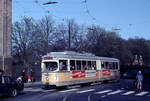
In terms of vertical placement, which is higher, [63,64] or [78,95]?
[63,64]

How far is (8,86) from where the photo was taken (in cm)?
1786

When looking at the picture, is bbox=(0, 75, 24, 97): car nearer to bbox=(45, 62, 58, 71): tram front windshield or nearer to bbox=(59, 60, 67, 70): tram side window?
bbox=(45, 62, 58, 71): tram front windshield

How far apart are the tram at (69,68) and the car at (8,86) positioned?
370cm

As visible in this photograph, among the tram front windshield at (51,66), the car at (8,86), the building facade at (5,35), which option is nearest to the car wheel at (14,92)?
the car at (8,86)

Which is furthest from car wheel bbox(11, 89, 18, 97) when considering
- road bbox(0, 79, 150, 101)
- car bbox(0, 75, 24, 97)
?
road bbox(0, 79, 150, 101)

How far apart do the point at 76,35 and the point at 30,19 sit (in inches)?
402

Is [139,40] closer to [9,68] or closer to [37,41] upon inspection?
[37,41]

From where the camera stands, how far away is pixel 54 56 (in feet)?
75.6

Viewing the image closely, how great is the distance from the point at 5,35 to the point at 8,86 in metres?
18.6

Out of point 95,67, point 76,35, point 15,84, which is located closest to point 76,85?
point 95,67

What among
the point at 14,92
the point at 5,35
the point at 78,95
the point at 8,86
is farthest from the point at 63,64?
the point at 5,35

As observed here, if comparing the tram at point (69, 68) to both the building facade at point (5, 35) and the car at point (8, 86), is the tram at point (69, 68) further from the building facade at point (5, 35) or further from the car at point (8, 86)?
the building facade at point (5, 35)

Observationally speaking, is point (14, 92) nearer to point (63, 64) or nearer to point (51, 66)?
point (51, 66)

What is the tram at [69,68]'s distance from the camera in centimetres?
2264
